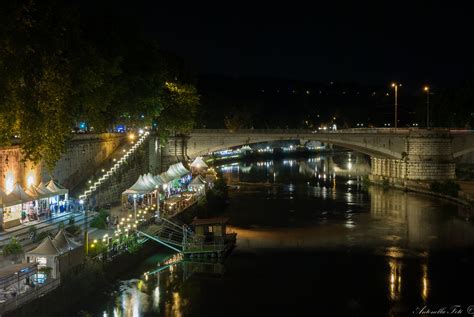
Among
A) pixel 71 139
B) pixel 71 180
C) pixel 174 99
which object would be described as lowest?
pixel 71 180

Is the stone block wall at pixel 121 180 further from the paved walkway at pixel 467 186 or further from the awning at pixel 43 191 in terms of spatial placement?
the paved walkway at pixel 467 186

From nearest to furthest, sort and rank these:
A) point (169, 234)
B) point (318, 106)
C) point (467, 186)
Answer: point (169, 234), point (467, 186), point (318, 106)

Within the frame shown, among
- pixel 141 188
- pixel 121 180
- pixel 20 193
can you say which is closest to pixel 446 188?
pixel 121 180

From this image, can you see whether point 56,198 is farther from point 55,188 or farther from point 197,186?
point 197,186

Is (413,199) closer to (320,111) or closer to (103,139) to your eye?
(103,139)

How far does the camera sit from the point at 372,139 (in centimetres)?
5681

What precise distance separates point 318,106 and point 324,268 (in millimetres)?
130548

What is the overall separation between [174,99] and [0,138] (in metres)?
26.5

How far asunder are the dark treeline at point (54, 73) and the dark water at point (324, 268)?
7.00 meters

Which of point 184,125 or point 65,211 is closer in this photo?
point 65,211

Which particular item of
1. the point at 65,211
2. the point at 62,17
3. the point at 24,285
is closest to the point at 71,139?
the point at 65,211

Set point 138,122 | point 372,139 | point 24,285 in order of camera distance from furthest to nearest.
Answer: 1. point 372,139
2. point 138,122
3. point 24,285

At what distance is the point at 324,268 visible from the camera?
27375 millimetres

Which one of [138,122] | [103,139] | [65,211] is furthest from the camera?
[138,122]
